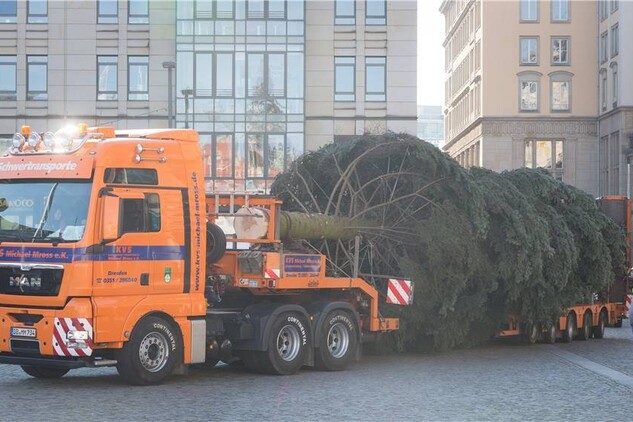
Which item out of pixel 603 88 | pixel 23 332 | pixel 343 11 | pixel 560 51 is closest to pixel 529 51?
pixel 560 51

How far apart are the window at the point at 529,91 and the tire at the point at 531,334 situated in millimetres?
62327

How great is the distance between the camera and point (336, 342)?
1630 cm

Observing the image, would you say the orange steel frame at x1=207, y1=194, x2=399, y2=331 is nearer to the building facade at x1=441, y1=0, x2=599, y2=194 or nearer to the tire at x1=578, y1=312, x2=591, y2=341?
the tire at x1=578, y1=312, x2=591, y2=341

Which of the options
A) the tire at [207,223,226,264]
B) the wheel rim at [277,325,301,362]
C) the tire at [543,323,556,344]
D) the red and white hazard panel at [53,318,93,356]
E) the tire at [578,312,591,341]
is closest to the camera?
the red and white hazard panel at [53,318,93,356]

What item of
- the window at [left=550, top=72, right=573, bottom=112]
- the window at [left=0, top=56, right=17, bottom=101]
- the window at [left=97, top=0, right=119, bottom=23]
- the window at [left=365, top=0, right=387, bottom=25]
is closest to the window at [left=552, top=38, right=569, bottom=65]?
the window at [left=550, top=72, right=573, bottom=112]

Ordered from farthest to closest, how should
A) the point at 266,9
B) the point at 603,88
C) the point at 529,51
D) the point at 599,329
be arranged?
the point at 529,51, the point at 603,88, the point at 266,9, the point at 599,329

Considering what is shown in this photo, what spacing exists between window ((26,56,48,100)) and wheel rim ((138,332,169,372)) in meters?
35.6

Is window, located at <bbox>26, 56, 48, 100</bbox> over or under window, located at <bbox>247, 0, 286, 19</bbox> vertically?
under

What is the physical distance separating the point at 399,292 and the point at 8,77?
34664 mm

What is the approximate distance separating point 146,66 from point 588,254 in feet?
93.7

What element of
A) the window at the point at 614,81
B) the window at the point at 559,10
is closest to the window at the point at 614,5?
the window at the point at 614,81

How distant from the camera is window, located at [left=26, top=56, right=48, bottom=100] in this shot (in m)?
47.3

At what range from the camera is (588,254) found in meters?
23.6

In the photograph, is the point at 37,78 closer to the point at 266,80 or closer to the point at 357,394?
the point at 266,80
